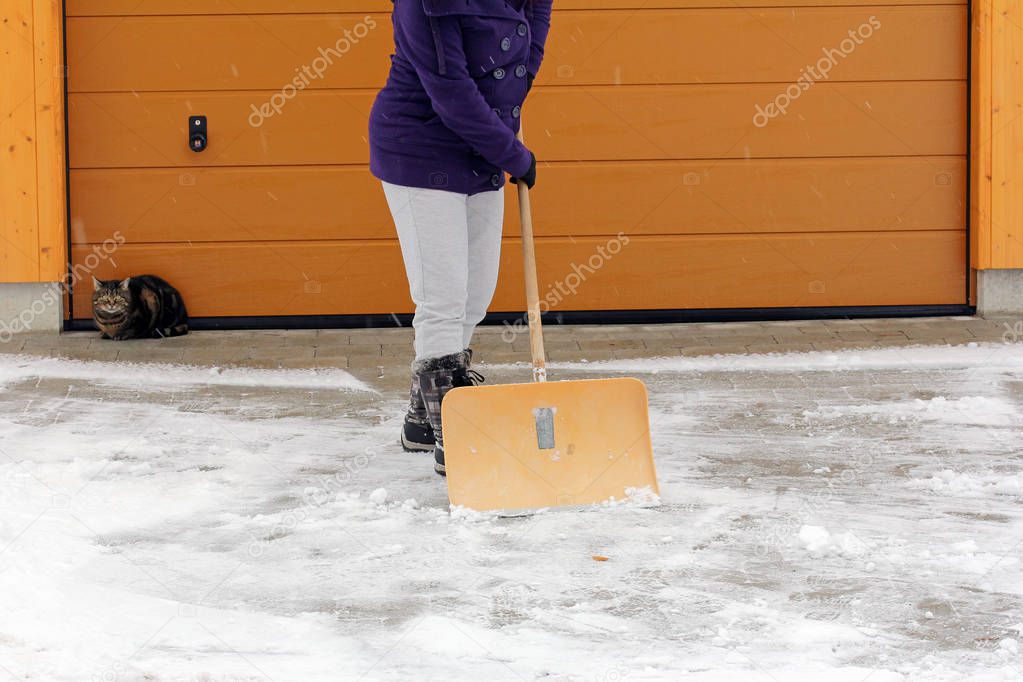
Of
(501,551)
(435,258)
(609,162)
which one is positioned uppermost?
(609,162)

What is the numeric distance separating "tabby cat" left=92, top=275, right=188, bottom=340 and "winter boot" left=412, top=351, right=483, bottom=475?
2.69 meters

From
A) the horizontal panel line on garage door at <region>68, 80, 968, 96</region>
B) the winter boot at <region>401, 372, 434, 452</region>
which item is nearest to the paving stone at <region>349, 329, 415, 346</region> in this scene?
the horizontal panel line on garage door at <region>68, 80, 968, 96</region>

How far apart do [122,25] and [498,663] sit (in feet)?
15.7

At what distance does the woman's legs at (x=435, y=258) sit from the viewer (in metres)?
4.00

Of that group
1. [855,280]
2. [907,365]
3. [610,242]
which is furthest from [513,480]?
[855,280]

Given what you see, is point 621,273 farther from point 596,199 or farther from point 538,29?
point 538,29

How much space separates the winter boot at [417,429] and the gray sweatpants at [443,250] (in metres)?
0.23

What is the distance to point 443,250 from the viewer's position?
13.2 feet

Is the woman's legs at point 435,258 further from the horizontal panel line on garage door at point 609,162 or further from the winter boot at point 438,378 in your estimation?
the horizontal panel line on garage door at point 609,162

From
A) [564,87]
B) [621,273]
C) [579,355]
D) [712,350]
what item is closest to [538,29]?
[579,355]

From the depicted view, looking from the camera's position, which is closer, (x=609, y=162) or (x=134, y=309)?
(x=134, y=309)

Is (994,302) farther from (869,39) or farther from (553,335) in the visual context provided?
(553,335)

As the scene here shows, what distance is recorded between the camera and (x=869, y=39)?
681 cm

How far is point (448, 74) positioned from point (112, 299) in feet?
10.5
